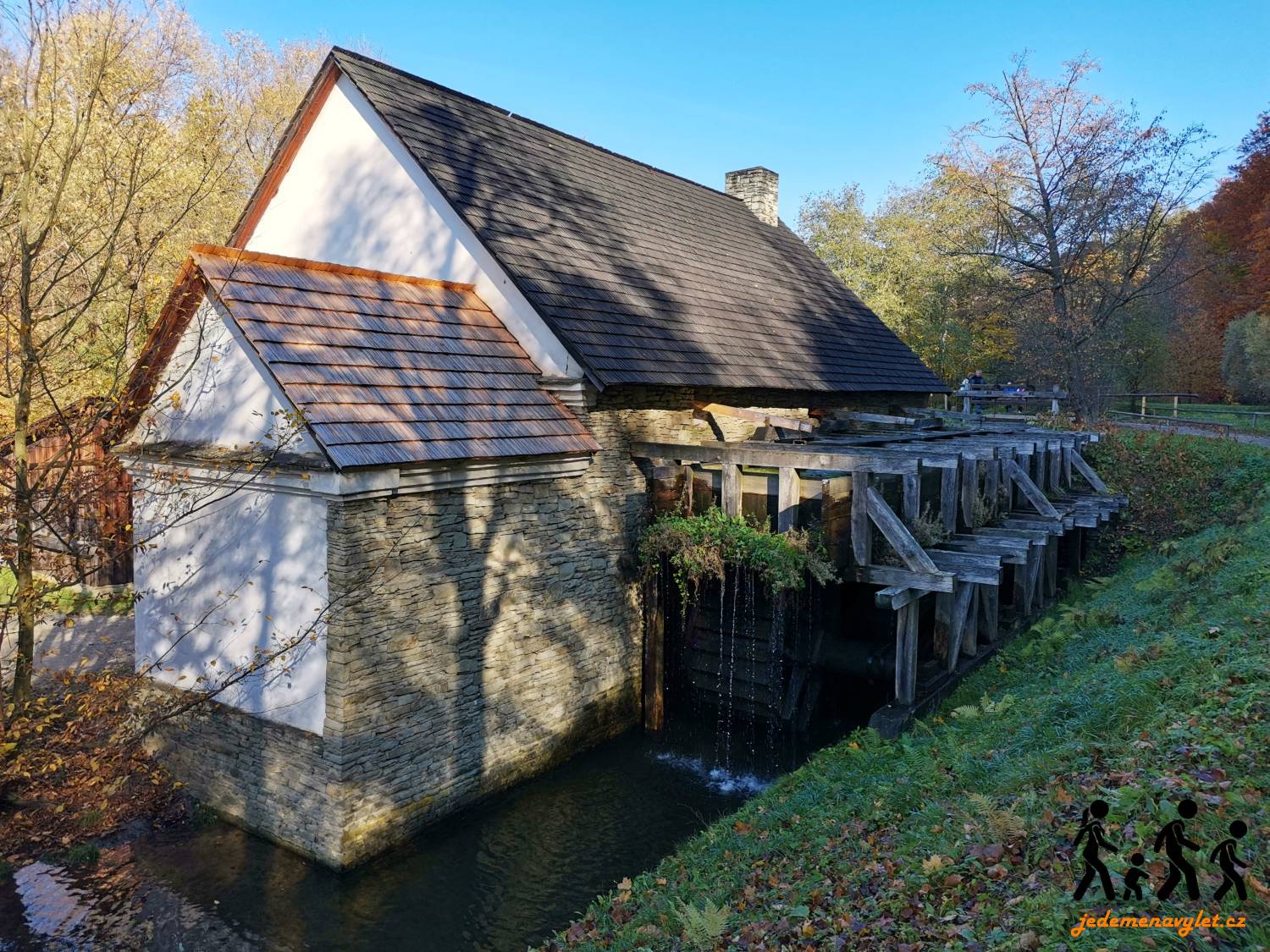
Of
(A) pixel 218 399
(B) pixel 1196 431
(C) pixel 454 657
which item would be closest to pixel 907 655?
(C) pixel 454 657

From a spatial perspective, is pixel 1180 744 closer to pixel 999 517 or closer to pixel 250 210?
pixel 999 517

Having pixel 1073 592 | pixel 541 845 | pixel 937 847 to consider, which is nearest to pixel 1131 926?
pixel 937 847

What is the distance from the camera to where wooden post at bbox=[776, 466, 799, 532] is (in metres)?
8.84

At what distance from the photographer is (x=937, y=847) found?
180 inches

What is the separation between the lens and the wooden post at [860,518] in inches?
337

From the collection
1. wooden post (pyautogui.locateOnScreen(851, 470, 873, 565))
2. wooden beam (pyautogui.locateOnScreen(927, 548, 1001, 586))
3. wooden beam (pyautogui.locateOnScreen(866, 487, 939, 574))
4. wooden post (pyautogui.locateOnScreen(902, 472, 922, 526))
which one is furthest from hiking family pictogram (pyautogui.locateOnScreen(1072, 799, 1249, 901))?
wooden post (pyautogui.locateOnScreen(902, 472, 922, 526))

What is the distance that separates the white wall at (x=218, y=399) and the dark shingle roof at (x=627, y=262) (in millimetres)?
3093

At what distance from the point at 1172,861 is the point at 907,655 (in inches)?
197

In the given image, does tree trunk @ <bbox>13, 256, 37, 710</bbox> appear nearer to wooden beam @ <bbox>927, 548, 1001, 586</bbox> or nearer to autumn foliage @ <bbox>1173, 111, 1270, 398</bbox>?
wooden beam @ <bbox>927, 548, 1001, 586</bbox>

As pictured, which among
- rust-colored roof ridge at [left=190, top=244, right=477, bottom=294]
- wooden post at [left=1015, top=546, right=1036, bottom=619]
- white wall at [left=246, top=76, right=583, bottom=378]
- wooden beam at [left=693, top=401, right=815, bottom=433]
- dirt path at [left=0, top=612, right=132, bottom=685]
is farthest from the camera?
wooden post at [left=1015, top=546, right=1036, bottom=619]

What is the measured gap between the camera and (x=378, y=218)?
1008 centimetres

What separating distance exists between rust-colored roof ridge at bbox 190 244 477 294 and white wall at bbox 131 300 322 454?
0.49 meters

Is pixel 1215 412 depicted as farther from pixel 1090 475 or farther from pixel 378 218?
pixel 378 218

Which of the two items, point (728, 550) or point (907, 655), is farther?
point (728, 550)
